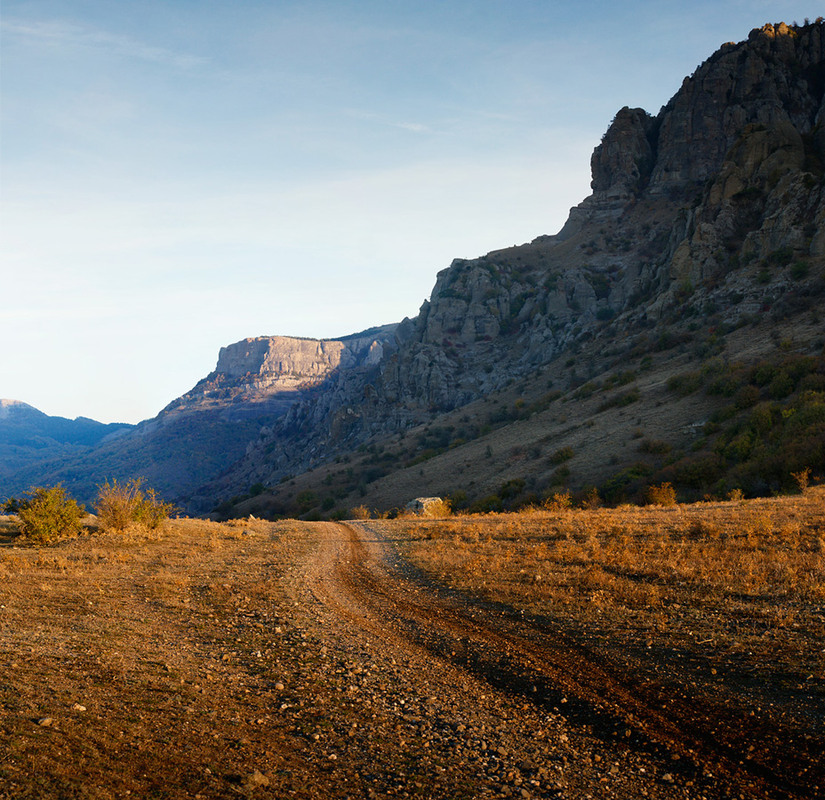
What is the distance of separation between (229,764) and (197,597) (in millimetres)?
7211

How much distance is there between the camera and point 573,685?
696 cm

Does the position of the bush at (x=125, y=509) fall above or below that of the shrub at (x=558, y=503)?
above

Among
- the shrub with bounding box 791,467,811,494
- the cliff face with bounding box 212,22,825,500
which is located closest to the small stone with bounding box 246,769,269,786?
the shrub with bounding box 791,467,811,494

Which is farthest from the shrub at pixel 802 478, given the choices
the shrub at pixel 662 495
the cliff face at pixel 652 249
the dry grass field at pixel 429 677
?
the cliff face at pixel 652 249

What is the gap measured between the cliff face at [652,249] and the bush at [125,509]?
2199 inches

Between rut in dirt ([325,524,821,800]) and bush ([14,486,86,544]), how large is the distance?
40.5ft

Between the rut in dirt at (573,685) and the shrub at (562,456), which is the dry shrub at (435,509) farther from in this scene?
the rut in dirt at (573,685)

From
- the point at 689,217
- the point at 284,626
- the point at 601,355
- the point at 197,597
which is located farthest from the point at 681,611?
the point at 689,217

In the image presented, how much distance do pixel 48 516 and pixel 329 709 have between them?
17.2m

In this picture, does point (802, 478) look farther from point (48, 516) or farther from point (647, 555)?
point (48, 516)

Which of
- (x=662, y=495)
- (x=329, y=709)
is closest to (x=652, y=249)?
(x=662, y=495)

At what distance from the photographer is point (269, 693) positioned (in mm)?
6699

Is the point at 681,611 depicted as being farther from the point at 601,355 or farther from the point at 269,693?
the point at 601,355

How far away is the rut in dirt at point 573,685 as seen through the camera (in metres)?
5.06
